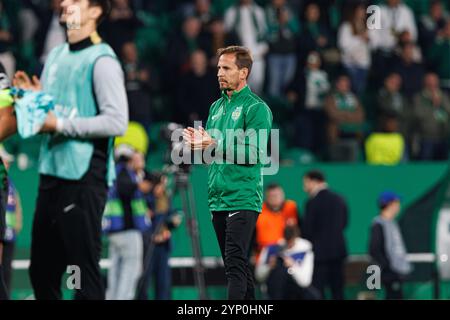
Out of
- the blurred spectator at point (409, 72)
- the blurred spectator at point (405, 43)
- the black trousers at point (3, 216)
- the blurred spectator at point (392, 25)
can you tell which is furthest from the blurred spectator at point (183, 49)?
the black trousers at point (3, 216)

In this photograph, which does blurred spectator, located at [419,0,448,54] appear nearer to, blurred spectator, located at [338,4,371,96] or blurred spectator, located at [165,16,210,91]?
blurred spectator, located at [338,4,371,96]

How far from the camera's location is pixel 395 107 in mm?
18156

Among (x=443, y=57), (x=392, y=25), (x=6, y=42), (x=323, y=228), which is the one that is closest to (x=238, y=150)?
(x=323, y=228)

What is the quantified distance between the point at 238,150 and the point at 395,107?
420 inches

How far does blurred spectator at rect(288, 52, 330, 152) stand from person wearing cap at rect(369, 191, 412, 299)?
3.10m

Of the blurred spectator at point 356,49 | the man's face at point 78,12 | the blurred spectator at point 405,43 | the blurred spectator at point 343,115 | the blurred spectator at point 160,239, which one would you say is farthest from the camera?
the blurred spectator at point 405,43

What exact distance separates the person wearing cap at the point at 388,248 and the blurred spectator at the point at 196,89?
3.28m

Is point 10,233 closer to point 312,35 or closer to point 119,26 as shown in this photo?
point 119,26

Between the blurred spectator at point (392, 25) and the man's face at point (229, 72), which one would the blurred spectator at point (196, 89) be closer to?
the blurred spectator at point (392, 25)

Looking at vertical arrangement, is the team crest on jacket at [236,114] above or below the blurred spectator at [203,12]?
below

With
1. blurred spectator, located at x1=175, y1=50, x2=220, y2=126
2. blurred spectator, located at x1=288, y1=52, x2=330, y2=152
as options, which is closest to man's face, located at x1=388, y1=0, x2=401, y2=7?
blurred spectator, located at x1=288, y1=52, x2=330, y2=152

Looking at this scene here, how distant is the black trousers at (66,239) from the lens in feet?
26.9
